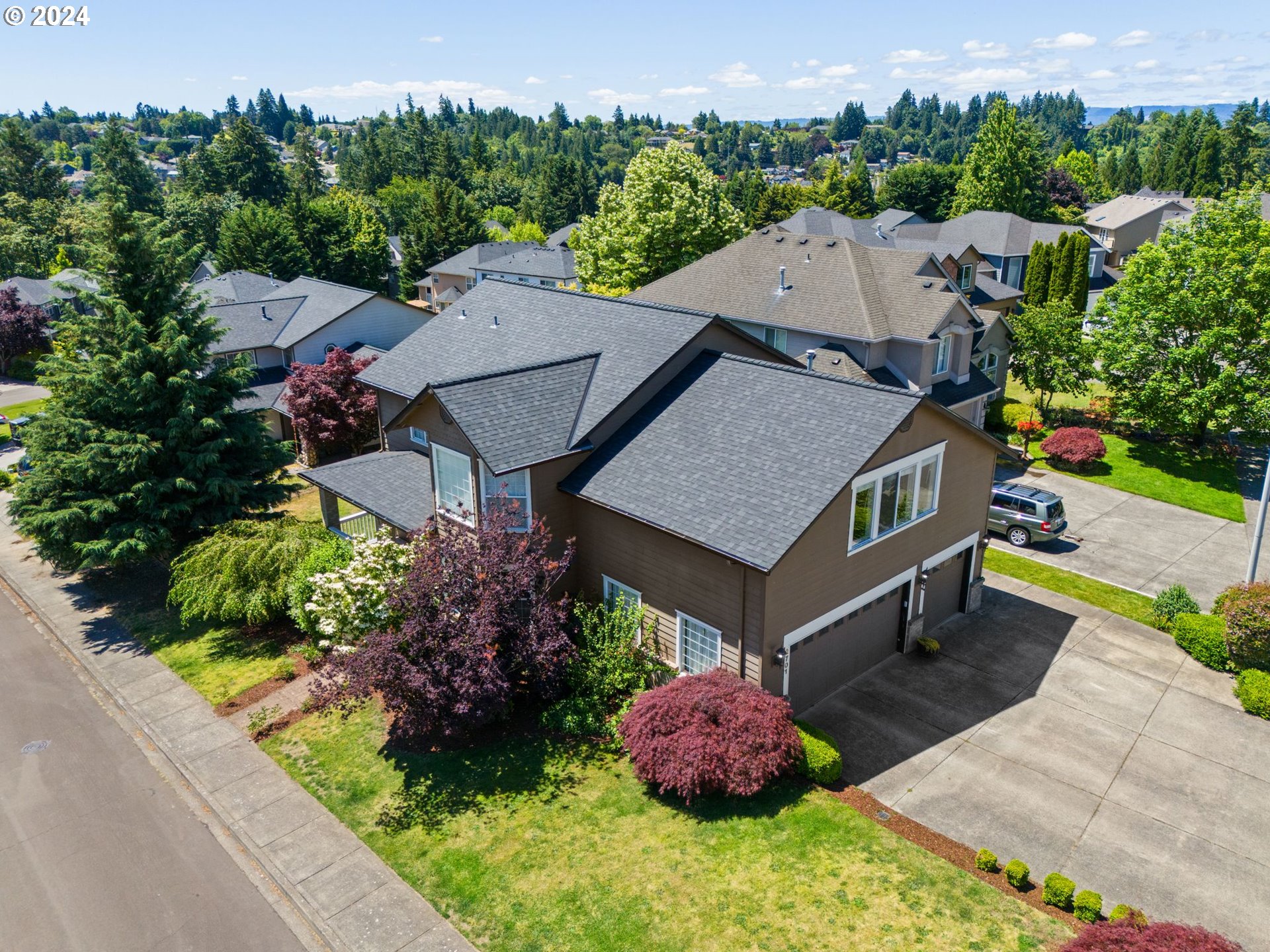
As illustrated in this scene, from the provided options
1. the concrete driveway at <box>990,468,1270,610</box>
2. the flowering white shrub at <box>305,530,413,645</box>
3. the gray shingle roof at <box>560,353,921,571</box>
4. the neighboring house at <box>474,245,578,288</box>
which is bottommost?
the concrete driveway at <box>990,468,1270,610</box>

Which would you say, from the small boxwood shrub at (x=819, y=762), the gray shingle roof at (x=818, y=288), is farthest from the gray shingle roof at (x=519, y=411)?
the gray shingle roof at (x=818, y=288)

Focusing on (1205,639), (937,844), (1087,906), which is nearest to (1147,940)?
(1087,906)

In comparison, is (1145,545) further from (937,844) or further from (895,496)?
(937,844)

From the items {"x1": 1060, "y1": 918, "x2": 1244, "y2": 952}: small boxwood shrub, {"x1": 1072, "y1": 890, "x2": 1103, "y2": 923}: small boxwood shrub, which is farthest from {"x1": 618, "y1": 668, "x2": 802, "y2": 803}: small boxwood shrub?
{"x1": 1060, "y1": 918, "x2": 1244, "y2": 952}: small boxwood shrub

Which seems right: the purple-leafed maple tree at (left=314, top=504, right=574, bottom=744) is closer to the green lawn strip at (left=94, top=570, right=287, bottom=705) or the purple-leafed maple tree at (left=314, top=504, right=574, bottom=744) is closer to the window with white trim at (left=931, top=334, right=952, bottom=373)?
the green lawn strip at (left=94, top=570, right=287, bottom=705)

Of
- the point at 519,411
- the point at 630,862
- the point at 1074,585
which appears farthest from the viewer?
the point at 1074,585
